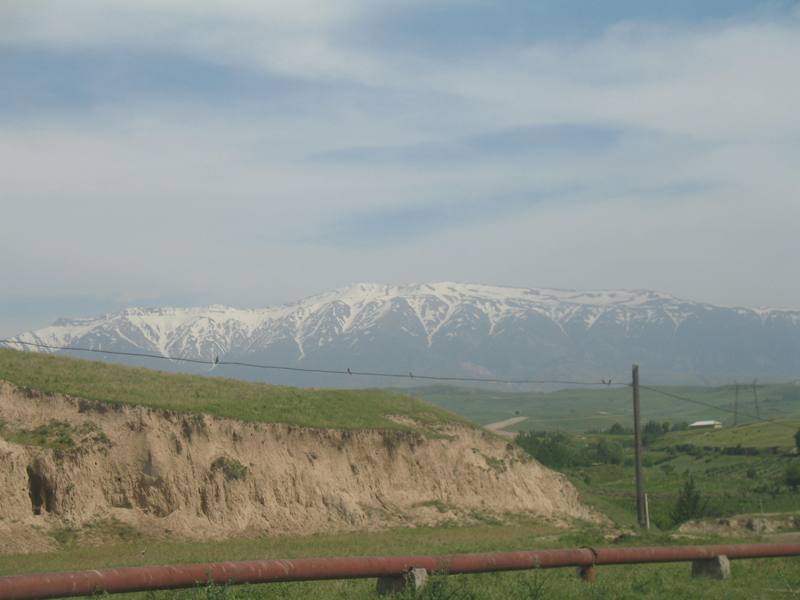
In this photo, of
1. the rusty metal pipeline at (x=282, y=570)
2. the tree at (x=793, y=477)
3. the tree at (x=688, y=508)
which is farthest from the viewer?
the tree at (x=793, y=477)

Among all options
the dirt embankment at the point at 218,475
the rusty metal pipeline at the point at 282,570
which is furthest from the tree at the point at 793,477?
the rusty metal pipeline at the point at 282,570

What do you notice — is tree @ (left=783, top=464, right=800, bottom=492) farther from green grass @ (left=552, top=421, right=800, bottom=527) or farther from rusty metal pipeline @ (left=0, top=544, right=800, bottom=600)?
rusty metal pipeline @ (left=0, top=544, right=800, bottom=600)

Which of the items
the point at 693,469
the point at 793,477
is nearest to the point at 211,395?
the point at 793,477

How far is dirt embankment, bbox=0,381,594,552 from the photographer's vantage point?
4378cm

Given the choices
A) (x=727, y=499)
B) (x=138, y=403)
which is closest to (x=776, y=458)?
(x=727, y=499)

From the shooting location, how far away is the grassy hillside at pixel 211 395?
164 ft

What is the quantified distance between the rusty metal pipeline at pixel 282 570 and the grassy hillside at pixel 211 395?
37317 mm

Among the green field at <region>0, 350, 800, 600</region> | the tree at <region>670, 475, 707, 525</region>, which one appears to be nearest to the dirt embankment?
the green field at <region>0, 350, 800, 600</region>

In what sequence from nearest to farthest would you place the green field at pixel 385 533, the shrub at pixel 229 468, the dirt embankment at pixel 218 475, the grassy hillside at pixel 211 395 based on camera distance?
1. the green field at pixel 385 533
2. the dirt embankment at pixel 218 475
3. the grassy hillside at pixel 211 395
4. the shrub at pixel 229 468

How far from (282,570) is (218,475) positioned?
3919 cm

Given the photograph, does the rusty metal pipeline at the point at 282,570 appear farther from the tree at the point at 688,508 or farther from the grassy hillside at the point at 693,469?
the tree at the point at 688,508

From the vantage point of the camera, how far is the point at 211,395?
57.3m

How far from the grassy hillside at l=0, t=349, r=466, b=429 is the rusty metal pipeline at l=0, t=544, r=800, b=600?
37317 millimetres

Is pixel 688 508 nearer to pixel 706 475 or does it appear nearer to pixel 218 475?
pixel 218 475
